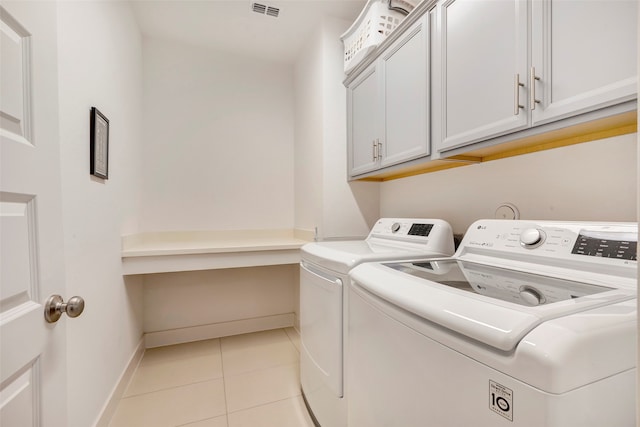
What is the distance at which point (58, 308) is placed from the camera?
2.32 feet

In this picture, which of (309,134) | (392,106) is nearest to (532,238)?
(392,106)

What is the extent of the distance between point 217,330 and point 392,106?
2308mm

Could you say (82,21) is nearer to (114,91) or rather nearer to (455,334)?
(114,91)

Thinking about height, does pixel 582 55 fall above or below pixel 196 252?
above

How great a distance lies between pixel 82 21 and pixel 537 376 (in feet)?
6.21

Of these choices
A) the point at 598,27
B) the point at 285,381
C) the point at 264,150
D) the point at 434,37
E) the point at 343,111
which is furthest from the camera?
the point at 264,150

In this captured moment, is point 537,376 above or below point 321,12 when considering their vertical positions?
below

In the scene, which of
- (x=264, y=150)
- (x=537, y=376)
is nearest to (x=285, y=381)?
(x=537, y=376)

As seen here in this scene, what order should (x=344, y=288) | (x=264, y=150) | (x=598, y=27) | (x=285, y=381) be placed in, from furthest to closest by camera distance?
(x=264, y=150)
(x=285, y=381)
(x=344, y=288)
(x=598, y=27)

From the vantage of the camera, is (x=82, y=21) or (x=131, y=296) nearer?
(x=82, y=21)

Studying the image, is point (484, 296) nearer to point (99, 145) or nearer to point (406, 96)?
point (406, 96)

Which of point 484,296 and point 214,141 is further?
point 214,141

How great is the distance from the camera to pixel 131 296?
1.98 meters

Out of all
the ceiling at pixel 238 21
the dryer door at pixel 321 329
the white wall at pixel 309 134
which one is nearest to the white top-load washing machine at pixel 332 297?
the dryer door at pixel 321 329
